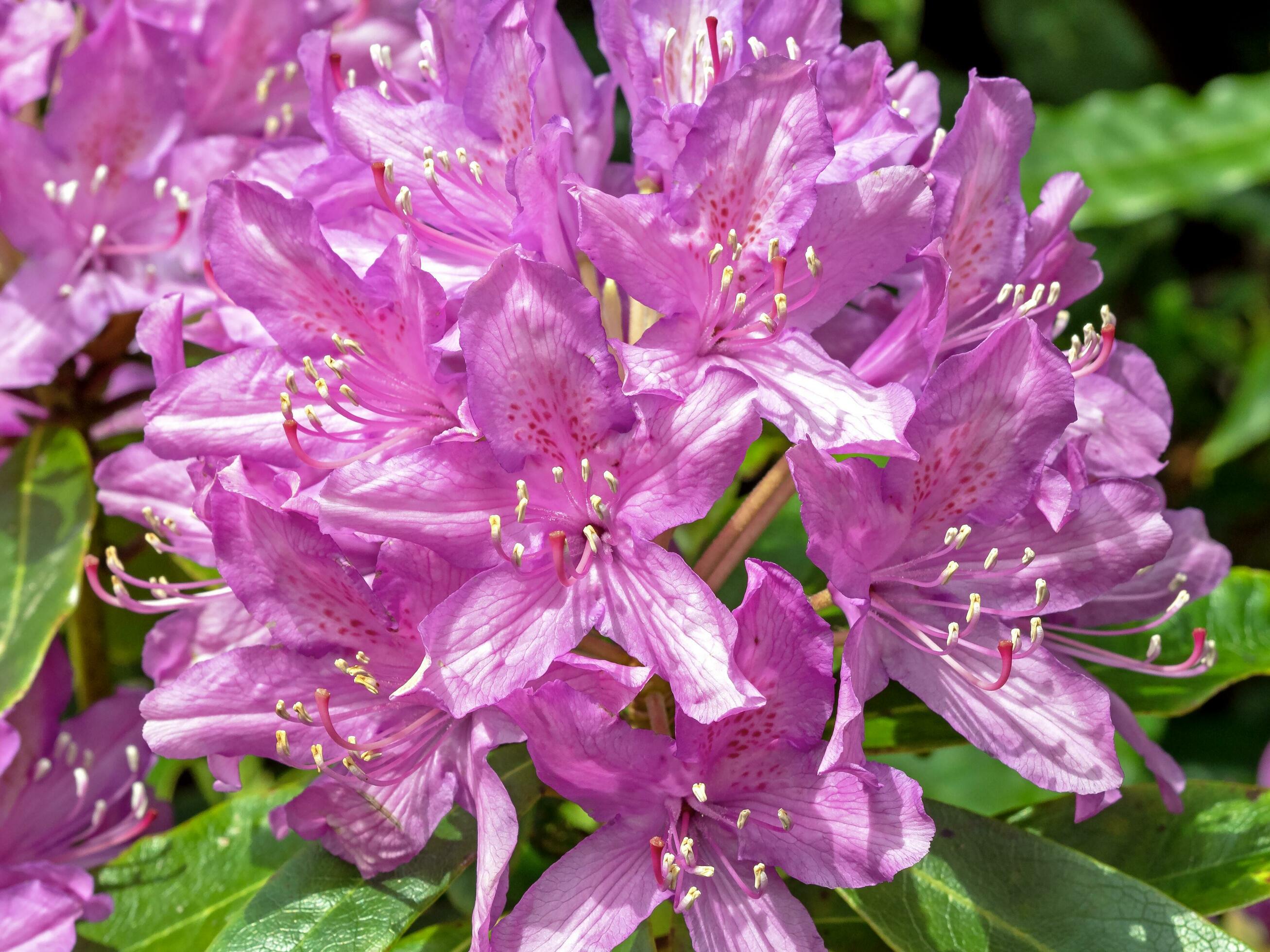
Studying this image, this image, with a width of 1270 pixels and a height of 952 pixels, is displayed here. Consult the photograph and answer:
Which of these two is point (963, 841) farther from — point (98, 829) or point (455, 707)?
point (98, 829)

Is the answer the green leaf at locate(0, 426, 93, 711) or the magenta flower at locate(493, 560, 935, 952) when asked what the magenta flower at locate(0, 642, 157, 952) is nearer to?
the green leaf at locate(0, 426, 93, 711)

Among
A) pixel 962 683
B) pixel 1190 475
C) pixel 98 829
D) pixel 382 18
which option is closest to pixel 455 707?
pixel 962 683

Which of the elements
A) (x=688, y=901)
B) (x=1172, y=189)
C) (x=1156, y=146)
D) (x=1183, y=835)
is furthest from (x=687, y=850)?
(x=1156, y=146)

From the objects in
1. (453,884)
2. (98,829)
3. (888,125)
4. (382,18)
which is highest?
(888,125)

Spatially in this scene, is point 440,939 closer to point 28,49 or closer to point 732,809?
point 732,809

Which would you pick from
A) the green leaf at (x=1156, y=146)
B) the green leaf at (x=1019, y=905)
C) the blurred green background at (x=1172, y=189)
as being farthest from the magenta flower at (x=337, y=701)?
the green leaf at (x=1156, y=146)
